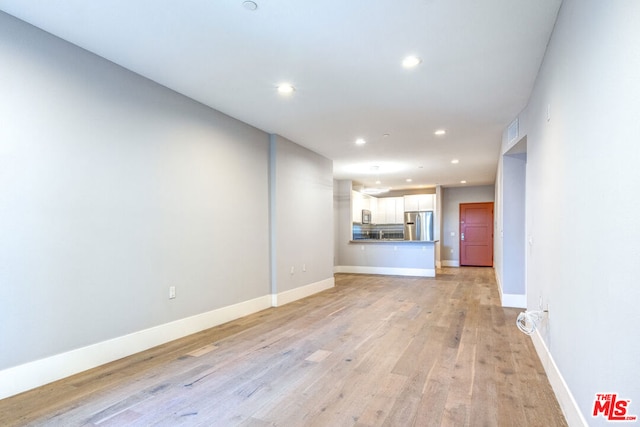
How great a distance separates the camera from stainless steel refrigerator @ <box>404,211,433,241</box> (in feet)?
34.3

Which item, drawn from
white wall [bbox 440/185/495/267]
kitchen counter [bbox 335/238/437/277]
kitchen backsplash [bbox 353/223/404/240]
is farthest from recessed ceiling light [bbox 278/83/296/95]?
white wall [bbox 440/185/495/267]

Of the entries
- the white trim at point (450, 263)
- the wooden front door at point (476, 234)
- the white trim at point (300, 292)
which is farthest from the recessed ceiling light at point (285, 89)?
the white trim at point (450, 263)

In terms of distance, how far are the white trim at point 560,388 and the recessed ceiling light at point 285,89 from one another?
3.19 metres

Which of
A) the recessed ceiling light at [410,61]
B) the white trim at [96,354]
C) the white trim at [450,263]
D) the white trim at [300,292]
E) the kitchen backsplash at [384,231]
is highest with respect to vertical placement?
the recessed ceiling light at [410,61]

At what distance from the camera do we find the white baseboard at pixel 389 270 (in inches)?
337

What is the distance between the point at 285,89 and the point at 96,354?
9.53ft

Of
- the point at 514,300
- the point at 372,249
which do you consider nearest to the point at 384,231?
the point at 372,249

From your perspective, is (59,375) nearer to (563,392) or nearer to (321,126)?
(563,392)

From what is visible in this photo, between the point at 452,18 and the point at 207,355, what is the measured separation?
330 cm

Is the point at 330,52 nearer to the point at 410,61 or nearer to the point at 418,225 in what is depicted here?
the point at 410,61

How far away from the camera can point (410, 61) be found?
9.69 feet

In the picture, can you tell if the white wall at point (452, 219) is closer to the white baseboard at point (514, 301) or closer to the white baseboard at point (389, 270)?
the white baseboard at point (389, 270)

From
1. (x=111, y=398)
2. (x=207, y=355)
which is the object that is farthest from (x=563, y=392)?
(x=111, y=398)

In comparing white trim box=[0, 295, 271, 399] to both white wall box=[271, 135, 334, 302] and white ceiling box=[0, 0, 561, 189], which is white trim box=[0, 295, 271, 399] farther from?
white ceiling box=[0, 0, 561, 189]
